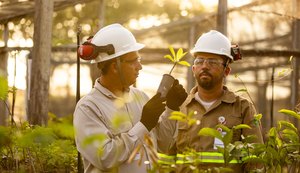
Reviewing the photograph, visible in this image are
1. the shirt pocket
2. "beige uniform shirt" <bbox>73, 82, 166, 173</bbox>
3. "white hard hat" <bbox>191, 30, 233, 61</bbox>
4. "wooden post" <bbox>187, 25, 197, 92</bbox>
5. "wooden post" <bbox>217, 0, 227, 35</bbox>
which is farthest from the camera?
"wooden post" <bbox>187, 25, 197, 92</bbox>

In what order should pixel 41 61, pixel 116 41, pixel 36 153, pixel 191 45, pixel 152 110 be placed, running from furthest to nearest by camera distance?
pixel 191 45, pixel 41 61, pixel 116 41, pixel 36 153, pixel 152 110

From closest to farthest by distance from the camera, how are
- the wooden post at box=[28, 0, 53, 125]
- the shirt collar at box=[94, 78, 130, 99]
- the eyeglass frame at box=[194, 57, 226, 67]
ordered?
the shirt collar at box=[94, 78, 130, 99] < the eyeglass frame at box=[194, 57, 226, 67] < the wooden post at box=[28, 0, 53, 125]

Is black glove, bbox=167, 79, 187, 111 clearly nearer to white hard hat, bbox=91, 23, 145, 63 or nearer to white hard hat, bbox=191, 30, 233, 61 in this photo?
white hard hat, bbox=91, 23, 145, 63

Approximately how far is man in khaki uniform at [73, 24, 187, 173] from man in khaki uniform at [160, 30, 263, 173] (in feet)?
3.05

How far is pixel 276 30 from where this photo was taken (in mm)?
13500

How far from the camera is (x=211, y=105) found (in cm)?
562

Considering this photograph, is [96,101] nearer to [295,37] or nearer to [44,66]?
[44,66]

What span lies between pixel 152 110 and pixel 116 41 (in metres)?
0.58

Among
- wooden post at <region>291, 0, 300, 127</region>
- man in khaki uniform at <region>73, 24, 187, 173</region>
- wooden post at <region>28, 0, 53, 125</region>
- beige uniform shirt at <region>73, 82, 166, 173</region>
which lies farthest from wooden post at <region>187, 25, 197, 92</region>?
beige uniform shirt at <region>73, 82, 166, 173</region>

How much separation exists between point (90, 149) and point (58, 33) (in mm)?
20781

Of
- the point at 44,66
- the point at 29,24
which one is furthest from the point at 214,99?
the point at 29,24

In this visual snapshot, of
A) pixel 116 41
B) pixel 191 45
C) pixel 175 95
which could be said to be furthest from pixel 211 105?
pixel 191 45

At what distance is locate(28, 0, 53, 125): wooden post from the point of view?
8.58 m

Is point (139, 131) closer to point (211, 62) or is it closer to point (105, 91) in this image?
point (105, 91)
